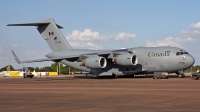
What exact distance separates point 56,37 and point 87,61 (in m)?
8.99

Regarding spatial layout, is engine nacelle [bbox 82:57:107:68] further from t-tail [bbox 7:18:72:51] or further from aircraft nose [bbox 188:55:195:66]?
aircraft nose [bbox 188:55:195:66]

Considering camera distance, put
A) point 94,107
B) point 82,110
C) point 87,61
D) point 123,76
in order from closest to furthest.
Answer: point 82,110, point 94,107, point 87,61, point 123,76

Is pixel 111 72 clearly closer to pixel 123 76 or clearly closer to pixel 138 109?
pixel 123 76

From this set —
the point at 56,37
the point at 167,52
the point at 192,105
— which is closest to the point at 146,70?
the point at 167,52

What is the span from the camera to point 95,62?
42.0m

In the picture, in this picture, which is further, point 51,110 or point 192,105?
point 192,105

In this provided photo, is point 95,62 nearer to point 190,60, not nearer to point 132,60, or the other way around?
point 132,60

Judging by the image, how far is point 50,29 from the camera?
4928 cm

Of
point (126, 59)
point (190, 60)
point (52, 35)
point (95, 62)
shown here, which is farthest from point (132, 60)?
point (52, 35)

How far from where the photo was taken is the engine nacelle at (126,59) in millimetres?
42000

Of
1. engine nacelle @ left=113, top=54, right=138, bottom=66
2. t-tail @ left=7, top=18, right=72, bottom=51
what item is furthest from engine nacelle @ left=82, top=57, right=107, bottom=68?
t-tail @ left=7, top=18, right=72, bottom=51

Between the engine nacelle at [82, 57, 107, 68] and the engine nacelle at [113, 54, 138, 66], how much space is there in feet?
5.03

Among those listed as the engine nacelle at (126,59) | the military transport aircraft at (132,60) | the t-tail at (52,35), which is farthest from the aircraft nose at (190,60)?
the t-tail at (52,35)

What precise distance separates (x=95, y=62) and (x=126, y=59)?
3678mm
